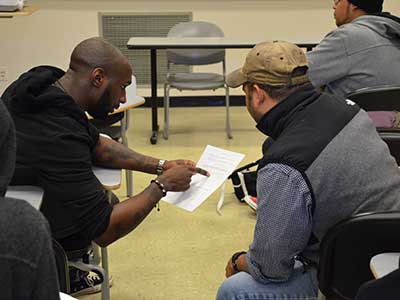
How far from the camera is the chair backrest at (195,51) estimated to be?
16.0ft

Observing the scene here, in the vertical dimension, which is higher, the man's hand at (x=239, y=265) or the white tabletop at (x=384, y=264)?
the white tabletop at (x=384, y=264)

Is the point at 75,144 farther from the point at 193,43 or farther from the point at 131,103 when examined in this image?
the point at 193,43

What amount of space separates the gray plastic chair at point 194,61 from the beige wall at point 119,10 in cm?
68

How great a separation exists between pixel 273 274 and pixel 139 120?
3.78 m

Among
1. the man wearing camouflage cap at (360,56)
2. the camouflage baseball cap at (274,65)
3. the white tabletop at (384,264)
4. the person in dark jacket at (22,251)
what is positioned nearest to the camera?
the person in dark jacket at (22,251)

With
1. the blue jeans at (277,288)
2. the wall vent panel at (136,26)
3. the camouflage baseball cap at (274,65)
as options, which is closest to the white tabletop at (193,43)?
the wall vent panel at (136,26)

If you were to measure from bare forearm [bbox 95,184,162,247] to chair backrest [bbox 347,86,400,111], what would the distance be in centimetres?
102

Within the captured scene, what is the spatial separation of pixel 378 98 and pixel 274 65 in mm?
1023

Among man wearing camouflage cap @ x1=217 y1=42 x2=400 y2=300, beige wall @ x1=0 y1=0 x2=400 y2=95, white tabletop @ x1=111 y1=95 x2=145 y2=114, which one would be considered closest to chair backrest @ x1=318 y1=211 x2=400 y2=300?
man wearing camouflage cap @ x1=217 y1=42 x2=400 y2=300

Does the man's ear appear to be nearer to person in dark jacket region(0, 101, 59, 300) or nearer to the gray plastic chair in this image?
person in dark jacket region(0, 101, 59, 300)

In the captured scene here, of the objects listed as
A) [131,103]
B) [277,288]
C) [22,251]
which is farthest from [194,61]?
[22,251]

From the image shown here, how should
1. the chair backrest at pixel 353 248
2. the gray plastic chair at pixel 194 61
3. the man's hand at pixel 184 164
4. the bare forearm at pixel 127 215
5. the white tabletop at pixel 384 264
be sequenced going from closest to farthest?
the white tabletop at pixel 384 264 < the chair backrest at pixel 353 248 < the bare forearm at pixel 127 215 < the man's hand at pixel 184 164 < the gray plastic chair at pixel 194 61

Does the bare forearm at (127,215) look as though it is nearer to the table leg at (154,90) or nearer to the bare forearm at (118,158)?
the bare forearm at (118,158)

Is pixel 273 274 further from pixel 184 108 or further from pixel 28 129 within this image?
pixel 184 108
